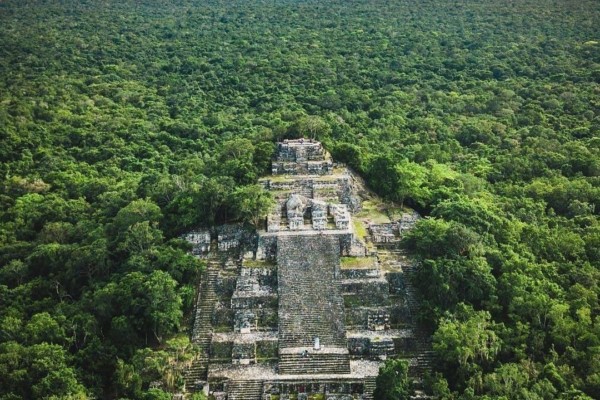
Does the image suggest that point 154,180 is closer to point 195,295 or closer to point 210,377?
point 195,295

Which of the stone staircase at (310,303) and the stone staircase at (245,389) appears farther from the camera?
the stone staircase at (310,303)

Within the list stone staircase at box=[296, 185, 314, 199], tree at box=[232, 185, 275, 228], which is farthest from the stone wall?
stone staircase at box=[296, 185, 314, 199]

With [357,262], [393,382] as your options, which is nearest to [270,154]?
[357,262]

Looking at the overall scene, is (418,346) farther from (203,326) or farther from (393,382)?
(203,326)

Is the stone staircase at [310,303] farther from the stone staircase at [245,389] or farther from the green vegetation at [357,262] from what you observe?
the stone staircase at [245,389]

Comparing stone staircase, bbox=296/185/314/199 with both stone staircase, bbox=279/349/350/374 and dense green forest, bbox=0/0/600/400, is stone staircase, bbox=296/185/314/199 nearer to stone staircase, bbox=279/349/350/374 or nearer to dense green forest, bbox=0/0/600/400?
dense green forest, bbox=0/0/600/400

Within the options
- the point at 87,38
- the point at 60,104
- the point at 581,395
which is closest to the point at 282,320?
the point at 581,395

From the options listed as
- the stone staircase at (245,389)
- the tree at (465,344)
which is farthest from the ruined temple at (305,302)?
the tree at (465,344)
